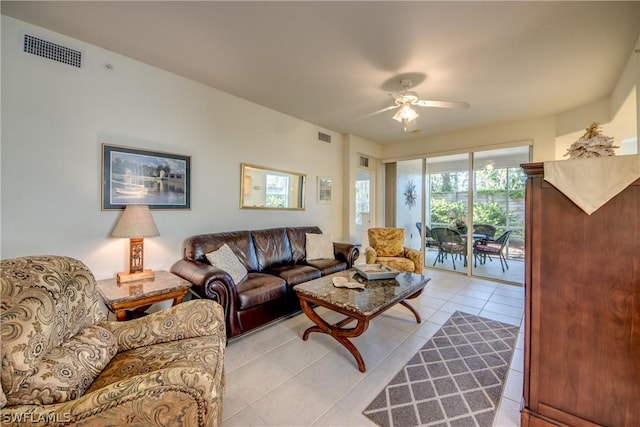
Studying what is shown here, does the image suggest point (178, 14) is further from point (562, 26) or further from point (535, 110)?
point (535, 110)

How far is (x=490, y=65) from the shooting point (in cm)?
252

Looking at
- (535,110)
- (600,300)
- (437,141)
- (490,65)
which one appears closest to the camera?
(600,300)

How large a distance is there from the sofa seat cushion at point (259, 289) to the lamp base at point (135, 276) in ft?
2.55

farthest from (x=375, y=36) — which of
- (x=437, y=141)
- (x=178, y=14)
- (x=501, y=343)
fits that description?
(x=437, y=141)

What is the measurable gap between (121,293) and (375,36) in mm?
2818

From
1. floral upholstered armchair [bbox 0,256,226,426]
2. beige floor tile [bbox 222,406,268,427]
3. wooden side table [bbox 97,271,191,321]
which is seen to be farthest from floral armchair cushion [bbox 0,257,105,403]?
beige floor tile [bbox 222,406,268,427]

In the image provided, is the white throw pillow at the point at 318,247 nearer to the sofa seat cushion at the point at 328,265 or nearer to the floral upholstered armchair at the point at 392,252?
the sofa seat cushion at the point at 328,265

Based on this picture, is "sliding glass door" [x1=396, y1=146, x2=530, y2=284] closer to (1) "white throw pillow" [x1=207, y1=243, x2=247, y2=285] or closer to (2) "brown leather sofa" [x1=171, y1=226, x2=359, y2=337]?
(2) "brown leather sofa" [x1=171, y1=226, x2=359, y2=337]

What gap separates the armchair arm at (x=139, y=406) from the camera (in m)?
0.85

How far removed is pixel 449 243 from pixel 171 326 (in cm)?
478

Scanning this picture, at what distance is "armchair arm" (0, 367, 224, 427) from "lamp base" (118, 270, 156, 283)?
1514 millimetres

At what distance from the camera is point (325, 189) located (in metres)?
4.67

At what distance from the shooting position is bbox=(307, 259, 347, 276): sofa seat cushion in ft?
10.8

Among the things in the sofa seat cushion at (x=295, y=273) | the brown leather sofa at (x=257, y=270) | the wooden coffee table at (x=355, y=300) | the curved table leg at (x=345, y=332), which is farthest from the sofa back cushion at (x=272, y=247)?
the curved table leg at (x=345, y=332)
